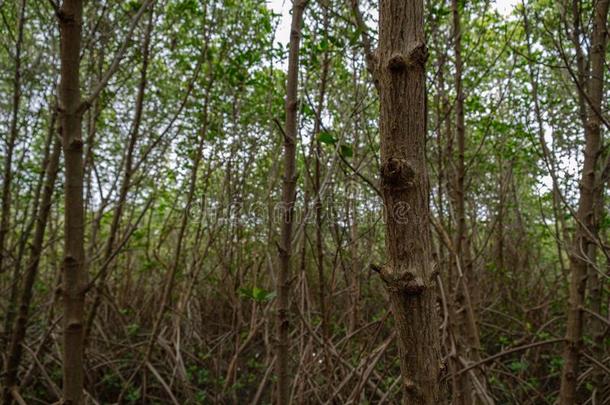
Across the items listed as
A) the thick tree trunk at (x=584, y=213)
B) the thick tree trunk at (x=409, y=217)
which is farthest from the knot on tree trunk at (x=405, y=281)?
the thick tree trunk at (x=584, y=213)

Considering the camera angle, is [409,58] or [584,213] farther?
[584,213]

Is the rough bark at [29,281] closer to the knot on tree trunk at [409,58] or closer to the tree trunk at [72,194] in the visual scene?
the tree trunk at [72,194]

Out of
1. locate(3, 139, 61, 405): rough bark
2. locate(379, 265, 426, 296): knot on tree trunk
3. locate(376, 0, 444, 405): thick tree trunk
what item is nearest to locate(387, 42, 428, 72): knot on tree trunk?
locate(376, 0, 444, 405): thick tree trunk

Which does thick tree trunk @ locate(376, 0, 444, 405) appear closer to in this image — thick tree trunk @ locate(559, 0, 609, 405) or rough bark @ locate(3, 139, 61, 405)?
thick tree trunk @ locate(559, 0, 609, 405)

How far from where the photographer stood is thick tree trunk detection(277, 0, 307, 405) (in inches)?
48.1

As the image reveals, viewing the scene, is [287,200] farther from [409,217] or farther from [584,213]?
[584,213]

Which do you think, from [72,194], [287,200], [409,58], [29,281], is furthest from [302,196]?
[409,58]

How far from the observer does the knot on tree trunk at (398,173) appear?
2.01 ft

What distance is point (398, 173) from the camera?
2.01 ft

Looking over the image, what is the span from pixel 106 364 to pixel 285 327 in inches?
99.9

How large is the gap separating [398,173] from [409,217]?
0.06 metres

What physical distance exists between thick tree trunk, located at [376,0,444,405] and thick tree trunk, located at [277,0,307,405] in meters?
0.59

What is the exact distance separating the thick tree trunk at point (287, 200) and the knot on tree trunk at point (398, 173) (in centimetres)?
59

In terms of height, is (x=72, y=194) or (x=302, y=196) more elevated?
(x=302, y=196)
